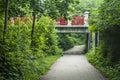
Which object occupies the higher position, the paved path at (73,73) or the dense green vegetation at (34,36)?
the dense green vegetation at (34,36)

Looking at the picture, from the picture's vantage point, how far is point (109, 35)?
20.3 meters

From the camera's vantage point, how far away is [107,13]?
1684 cm

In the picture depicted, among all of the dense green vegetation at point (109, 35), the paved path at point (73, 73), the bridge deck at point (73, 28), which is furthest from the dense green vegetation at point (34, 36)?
the bridge deck at point (73, 28)

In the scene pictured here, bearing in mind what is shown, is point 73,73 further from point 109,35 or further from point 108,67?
point 109,35

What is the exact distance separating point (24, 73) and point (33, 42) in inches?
271

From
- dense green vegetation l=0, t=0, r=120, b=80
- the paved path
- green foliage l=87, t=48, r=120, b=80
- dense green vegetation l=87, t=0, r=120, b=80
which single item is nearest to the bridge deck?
dense green vegetation l=0, t=0, r=120, b=80

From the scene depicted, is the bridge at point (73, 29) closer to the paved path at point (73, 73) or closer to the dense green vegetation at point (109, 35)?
the dense green vegetation at point (109, 35)

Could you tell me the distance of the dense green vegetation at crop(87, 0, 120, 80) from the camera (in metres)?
15.6

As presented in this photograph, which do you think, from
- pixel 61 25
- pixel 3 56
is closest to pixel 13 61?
pixel 3 56

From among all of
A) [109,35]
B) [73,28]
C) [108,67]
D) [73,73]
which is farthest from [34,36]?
[73,28]

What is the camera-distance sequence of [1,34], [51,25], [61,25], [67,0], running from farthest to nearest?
1. [61,25]
2. [51,25]
3. [67,0]
4. [1,34]

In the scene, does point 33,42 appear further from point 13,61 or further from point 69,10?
point 13,61

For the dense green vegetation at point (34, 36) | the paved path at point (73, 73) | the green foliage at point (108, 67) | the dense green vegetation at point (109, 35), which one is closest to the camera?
the dense green vegetation at point (34, 36)

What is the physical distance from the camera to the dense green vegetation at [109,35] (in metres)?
15.6
